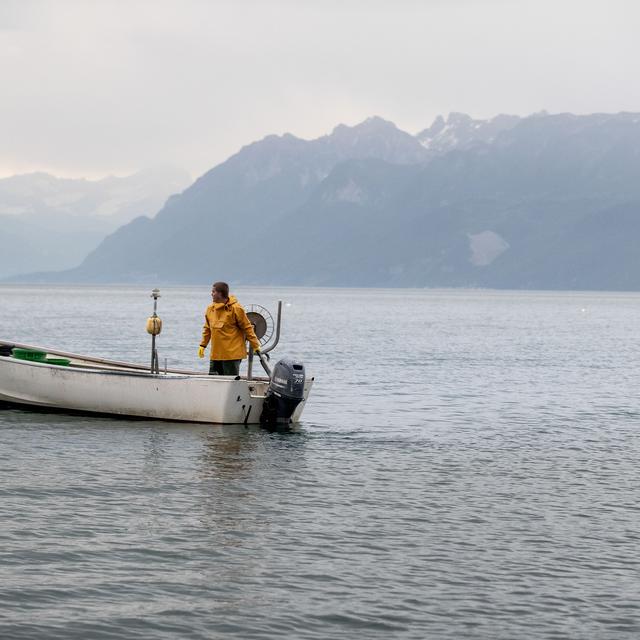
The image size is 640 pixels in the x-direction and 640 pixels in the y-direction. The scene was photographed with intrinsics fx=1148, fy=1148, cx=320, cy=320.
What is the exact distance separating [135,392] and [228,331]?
2.71m

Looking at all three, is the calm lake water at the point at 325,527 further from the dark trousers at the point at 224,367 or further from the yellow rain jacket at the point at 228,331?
the yellow rain jacket at the point at 228,331

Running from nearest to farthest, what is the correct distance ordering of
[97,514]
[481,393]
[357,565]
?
1. [357,565]
2. [97,514]
3. [481,393]

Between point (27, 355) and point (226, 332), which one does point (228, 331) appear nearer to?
point (226, 332)

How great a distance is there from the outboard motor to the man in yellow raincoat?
757 millimetres

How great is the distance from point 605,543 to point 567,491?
380 cm

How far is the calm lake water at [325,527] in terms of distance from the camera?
11523mm

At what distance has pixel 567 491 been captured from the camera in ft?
60.4

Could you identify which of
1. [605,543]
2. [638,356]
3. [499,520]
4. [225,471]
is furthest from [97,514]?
[638,356]

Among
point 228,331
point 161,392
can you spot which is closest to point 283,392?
point 228,331

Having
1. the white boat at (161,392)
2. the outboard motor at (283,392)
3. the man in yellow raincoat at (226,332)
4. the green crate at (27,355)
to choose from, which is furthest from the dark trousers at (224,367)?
the green crate at (27,355)

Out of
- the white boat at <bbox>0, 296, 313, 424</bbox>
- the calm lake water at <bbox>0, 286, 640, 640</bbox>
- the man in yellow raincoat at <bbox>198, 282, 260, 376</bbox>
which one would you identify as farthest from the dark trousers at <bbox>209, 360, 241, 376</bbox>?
the calm lake water at <bbox>0, 286, 640, 640</bbox>

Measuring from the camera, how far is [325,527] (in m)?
15.2

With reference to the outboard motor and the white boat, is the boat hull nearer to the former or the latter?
the white boat

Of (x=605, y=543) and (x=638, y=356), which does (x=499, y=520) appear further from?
(x=638, y=356)
